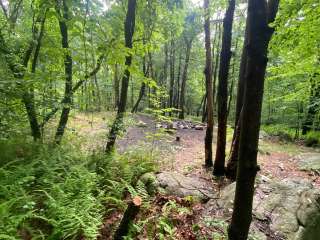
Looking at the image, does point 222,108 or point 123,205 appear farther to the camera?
point 222,108

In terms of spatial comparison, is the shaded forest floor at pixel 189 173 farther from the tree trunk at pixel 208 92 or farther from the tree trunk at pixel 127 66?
the tree trunk at pixel 208 92

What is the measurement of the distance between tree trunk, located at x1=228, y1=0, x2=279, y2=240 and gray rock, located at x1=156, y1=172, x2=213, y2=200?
10.1 ft

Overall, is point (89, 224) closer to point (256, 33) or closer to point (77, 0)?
point (256, 33)

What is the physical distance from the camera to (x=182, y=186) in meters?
5.46

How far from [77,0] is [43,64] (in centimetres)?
229

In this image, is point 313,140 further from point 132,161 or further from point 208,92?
point 132,161

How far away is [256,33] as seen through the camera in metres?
1.89

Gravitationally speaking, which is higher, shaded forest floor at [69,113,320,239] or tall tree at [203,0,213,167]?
tall tree at [203,0,213,167]

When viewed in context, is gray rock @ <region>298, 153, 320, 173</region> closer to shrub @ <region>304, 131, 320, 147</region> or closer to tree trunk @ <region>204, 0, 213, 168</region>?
tree trunk @ <region>204, 0, 213, 168</region>

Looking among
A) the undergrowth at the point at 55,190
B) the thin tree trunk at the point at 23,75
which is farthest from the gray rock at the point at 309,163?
the thin tree trunk at the point at 23,75

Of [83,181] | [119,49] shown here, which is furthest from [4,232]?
[119,49]

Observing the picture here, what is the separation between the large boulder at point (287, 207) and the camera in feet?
13.3

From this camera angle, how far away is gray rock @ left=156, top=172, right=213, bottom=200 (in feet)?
17.1

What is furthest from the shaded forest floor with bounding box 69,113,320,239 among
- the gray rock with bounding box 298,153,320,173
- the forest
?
the gray rock with bounding box 298,153,320,173
